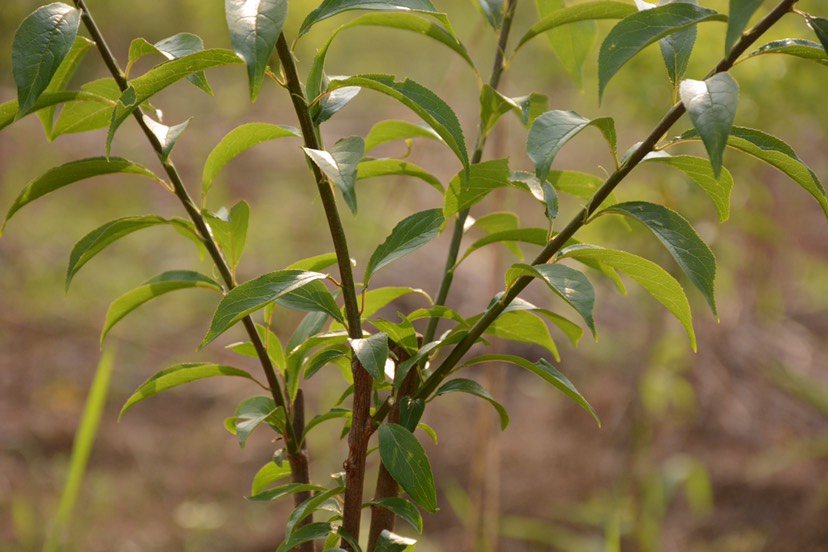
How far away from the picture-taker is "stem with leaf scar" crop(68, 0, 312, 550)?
1.69 ft

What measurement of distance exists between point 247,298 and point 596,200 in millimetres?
203

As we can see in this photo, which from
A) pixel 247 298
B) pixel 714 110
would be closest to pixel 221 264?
pixel 247 298

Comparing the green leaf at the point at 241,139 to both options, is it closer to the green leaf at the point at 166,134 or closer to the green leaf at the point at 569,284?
the green leaf at the point at 166,134

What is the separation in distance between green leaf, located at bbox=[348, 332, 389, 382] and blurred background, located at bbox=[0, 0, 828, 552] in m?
0.69

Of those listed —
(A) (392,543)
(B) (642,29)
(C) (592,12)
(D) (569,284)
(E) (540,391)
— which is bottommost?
(A) (392,543)

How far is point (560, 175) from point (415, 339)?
151 mm

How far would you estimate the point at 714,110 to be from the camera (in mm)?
382

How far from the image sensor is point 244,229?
0.59 meters

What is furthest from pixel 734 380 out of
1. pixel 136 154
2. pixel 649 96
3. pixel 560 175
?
pixel 136 154

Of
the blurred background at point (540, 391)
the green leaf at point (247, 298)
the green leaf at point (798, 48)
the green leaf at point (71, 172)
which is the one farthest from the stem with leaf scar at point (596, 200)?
the blurred background at point (540, 391)

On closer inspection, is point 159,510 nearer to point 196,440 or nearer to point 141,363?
point 196,440

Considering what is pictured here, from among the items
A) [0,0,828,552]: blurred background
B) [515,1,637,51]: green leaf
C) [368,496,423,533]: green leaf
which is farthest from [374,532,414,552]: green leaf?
[0,0,828,552]: blurred background

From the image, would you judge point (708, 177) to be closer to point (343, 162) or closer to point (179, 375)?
point (343, 162)

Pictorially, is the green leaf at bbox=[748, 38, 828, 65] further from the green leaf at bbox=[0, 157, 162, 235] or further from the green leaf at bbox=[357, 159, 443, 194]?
the green leaf at bbox=[0, 157, 162, 235]
